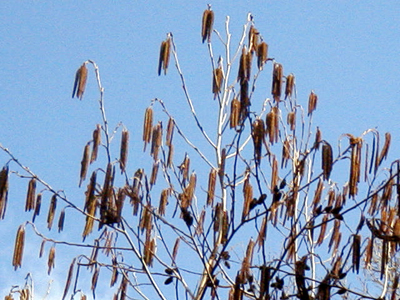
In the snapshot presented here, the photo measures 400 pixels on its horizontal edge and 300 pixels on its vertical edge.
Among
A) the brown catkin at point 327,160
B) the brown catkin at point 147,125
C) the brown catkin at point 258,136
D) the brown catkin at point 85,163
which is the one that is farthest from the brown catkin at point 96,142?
the brown catkin at point 327,160

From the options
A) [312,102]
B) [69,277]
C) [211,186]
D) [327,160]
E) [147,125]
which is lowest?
[69,277]

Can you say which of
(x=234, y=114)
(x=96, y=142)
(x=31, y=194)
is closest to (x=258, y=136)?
(x=234, y=114)

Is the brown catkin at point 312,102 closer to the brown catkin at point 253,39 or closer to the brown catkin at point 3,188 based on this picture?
the brown catkin at point 253,39

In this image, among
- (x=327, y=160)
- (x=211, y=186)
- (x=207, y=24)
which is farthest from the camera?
(x=211, y=186)

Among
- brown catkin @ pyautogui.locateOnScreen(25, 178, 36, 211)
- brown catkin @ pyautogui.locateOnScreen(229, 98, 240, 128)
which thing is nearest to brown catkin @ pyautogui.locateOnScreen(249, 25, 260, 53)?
brown catkin @ pyautogui.locateOnScreen(229, 98, 240, 128)

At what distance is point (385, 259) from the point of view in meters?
3.82

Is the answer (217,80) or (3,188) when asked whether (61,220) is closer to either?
(3,188)

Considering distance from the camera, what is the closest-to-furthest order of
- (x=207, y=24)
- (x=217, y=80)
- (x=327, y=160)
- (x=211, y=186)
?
→ (x=327, y=160), (x=207, y=24), (x=211, y=186), (x=217, y=80)

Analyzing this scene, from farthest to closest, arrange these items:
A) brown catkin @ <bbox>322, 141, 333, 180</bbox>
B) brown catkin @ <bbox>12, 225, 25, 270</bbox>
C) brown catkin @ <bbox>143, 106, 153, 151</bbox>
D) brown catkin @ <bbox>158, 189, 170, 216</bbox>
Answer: brown catkin @ <bbox>158, 189, 170, 216</bbox> < brown catkin @ <bbox>143, 106, 153, 151</bbox> < brown catkin @ <bbox>12, 225, 25, 270</bbox> < brown catkin @ <bbox>322, 141, 333, 180</bbox>

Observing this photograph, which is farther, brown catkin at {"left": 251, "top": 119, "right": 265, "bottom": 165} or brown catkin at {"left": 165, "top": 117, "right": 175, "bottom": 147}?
→ brown catkin at {"left": 165, "top": 117, "right": 175, "bottom": 147}

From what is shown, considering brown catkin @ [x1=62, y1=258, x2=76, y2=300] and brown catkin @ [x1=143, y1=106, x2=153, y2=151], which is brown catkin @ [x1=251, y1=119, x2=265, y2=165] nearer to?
brown catkin @ [x1=143, y1=106, x2=153, y2=151]

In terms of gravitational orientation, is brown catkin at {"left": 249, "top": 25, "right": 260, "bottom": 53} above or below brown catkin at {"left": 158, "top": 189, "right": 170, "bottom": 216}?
above

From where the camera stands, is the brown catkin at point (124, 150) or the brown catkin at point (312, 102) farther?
the brown catkin at point (312, 102)

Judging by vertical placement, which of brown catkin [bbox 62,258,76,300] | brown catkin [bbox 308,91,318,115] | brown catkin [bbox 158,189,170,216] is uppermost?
brown catkin [bbox 308,91,318,115]
